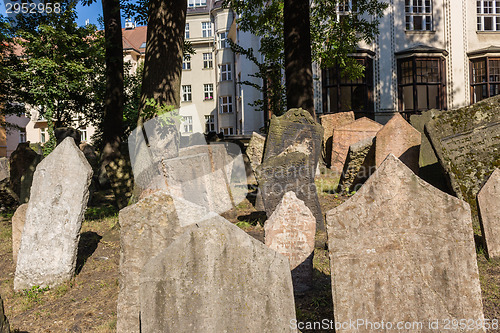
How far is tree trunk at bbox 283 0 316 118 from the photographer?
11.1 m

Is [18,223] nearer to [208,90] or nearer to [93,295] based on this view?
[93,295]

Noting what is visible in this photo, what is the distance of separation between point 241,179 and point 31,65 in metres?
13.2

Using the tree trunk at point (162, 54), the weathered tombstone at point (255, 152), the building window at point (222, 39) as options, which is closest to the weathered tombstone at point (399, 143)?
the weathered tombstone at point (255, 152)

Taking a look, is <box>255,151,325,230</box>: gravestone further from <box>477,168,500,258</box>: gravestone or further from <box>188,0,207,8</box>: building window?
<box>188,0,207,8</box>: building window

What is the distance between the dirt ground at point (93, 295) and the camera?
13.7 ft

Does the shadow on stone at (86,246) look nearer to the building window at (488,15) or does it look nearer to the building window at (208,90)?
the building window at (488,15)

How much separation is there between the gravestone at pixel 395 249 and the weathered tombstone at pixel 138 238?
1502 mm

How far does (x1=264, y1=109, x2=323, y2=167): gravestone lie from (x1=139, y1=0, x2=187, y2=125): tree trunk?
195 centimetres

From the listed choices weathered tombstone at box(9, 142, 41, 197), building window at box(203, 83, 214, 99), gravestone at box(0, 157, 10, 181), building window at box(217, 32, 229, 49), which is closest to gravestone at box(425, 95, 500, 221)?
weathered tombstone at box(9, 142, 41, 197)

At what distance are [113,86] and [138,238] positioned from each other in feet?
31.7

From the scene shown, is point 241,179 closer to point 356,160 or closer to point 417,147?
point 356,160

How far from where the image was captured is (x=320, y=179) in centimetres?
1077

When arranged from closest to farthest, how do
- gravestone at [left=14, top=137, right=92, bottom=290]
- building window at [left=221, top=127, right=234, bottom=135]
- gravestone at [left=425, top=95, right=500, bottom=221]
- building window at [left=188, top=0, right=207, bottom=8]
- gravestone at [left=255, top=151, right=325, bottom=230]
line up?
gravestone at [left=14, top=137, right=92, bottom=290], gravestone at [left=425, top=95, right=500, bottom=221], gravestone at [left=255, top=151, right=325, bottom=230], building window at [left=221, top=127, right=234, bottom=135], building window at [left=188, top=0, right=207, bottom=8]

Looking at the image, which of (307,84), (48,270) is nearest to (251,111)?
(307,84)
